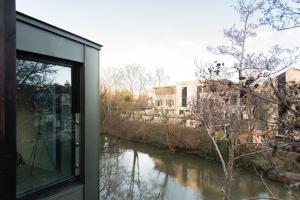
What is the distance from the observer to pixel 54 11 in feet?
19.6

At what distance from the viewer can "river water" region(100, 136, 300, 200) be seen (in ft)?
24.6

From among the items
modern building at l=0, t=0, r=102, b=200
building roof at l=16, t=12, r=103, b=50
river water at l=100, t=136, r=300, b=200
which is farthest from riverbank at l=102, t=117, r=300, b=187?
building roof at l=16, t=12, r=103, b=50

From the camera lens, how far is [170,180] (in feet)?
30.8

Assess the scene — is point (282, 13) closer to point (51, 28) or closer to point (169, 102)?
point (51, 28)

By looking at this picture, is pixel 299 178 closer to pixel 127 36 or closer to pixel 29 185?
pixel 29 185

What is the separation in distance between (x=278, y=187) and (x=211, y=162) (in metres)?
3.54

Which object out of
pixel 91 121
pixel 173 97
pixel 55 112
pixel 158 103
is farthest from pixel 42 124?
pixel 173 97

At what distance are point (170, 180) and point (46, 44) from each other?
7.75 m

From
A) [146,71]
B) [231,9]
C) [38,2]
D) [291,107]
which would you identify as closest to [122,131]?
[146,71]

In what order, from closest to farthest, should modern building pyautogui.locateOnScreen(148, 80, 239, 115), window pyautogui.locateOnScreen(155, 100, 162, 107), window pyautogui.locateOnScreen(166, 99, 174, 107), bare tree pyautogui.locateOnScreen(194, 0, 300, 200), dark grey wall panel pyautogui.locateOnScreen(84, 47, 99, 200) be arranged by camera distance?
dark grey wall panel pyautogui.locateOnScreen(84, 47, 99, 200) < bare tree pyautogui.locateOnScreen(194, 0, 300, 200) < modern building pyautogui.locateOnScreen(148, 80, 239, 115) < window pyautogui.locateOnScreen(166, 99, 174, 107) < window pyautogui.locateOnScreen(155, 100, 162, 107)

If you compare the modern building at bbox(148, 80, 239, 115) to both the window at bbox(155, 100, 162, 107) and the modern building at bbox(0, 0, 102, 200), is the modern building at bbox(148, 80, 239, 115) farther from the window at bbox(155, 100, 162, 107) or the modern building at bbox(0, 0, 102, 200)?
the modern building at bbox(0, 0, 102, 200)

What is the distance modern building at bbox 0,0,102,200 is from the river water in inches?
142

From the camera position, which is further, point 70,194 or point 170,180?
point 170,180

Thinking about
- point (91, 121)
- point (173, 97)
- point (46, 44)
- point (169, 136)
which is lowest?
point (169, 136)
